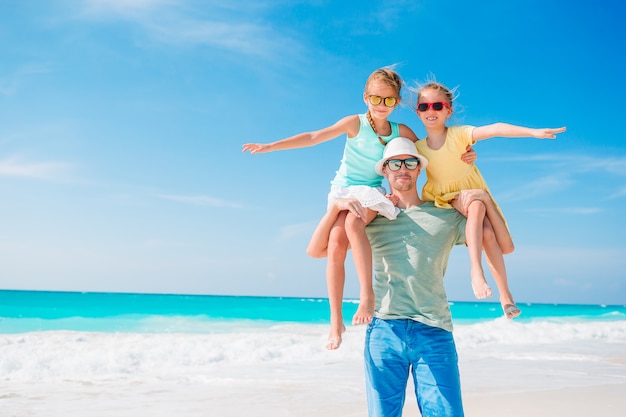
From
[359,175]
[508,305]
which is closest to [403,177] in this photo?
[359,175]

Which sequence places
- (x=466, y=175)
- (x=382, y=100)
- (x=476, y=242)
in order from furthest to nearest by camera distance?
(x=382, y=100)
(x=466, y=175)
(x=476, y=242)

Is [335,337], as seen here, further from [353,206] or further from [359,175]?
[359,175]

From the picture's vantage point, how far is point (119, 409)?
284 inches

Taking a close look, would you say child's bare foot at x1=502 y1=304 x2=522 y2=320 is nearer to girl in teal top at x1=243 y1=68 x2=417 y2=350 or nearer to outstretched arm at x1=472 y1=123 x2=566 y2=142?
girl in teal top at x1=243 y1=68 x2=417 y2=350

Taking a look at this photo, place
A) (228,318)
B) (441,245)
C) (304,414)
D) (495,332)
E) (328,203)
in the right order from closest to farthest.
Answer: (441,245) → (328,203) → (304,414) → (495,332) → (228,318)

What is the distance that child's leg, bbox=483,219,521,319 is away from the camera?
339 centimetres

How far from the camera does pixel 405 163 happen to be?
3396 mm

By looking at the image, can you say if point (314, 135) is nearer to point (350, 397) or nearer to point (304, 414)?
point (304, 414)

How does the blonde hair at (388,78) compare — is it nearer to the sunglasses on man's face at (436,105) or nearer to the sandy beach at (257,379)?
the sunglasses on man's face at (436,105)

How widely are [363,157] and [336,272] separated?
839 millimetres

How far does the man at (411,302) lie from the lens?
3131 mm

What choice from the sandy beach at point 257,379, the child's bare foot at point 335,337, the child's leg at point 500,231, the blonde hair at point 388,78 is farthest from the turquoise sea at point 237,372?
the blonde hair at point 388,78

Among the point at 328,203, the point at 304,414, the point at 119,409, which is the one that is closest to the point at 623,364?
the point at 304,414

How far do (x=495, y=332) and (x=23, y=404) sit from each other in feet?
45.3
